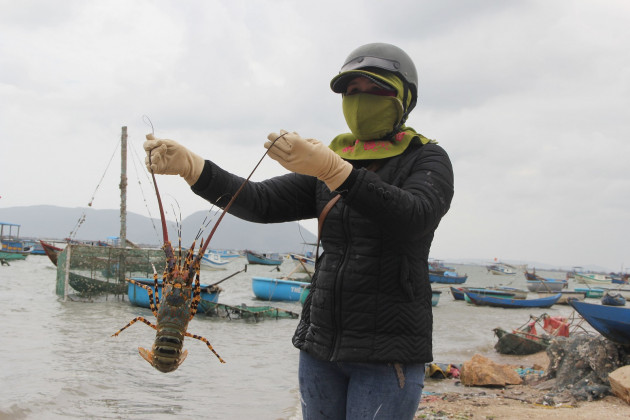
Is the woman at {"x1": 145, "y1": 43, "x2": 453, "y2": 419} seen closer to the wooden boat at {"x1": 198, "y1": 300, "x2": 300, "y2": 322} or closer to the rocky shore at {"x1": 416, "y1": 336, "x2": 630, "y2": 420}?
the rocky shore at {"x1": 416, "y1": 336, "x2": 630, "y2": 420}

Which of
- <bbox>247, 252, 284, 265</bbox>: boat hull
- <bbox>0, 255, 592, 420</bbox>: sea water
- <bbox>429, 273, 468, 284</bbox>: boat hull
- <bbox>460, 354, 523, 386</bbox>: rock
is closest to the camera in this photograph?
<bbox>0, 255, 592, 420</bbox>: sea water

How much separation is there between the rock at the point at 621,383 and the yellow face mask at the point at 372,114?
6684 millimetres

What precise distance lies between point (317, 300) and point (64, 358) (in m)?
11.6

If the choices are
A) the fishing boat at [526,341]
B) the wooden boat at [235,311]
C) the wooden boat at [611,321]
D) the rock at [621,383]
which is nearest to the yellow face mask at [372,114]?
the rock at [621,383]

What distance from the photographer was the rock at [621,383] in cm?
673

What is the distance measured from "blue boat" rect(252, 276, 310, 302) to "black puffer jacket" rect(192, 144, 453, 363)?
26332 mm

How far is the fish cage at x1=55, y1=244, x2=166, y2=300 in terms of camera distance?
2083cm

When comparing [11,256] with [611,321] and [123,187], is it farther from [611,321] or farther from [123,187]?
[611,321]

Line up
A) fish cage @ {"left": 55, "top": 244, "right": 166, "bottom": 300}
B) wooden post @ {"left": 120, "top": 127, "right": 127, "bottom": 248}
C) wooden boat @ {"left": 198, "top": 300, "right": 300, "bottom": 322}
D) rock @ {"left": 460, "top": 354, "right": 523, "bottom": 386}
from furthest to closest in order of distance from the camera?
wooden post @ {"left": 120, "top": 127, "right": 127, "bottom": 248}, fish cage @ {"left": 55, "top": 244, "right": 166, "bottom": 300}, wooden boat @ {"left": 198, "top": 300, "right": 300, "bottom": 322}, rock @ {"left": 460, "top": 354, "right": 523, "bottom": 386}

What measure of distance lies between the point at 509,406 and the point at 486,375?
231 centimetres

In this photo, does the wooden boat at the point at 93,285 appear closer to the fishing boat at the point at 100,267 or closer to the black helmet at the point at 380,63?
the fishing boat at the point at 100,267

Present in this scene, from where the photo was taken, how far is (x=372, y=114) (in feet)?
6.56

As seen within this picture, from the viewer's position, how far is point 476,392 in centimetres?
896

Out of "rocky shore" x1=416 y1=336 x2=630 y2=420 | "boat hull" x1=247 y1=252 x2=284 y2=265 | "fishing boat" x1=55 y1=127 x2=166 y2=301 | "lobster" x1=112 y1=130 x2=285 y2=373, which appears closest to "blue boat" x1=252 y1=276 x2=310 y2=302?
"fishing boat" x1=55 y1=127 x2=166 y2=301
